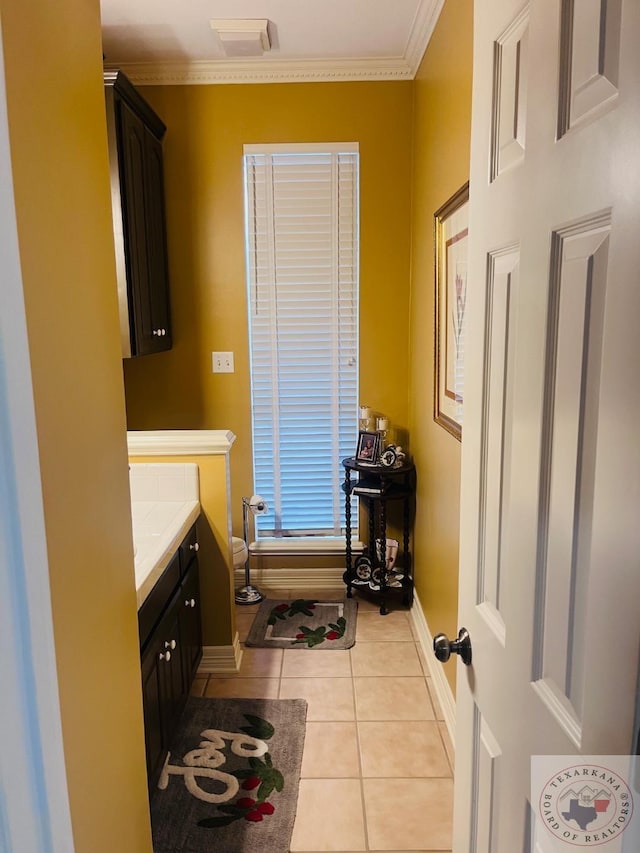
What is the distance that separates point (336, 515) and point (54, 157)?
3011 millimetres

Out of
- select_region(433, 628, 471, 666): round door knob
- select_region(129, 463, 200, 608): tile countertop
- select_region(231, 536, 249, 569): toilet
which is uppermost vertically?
select_region(433, 628, 471, 666): round door knob

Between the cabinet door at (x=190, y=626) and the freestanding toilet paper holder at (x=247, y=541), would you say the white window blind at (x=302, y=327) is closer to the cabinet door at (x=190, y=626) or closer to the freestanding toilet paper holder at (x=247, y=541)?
the freestanding toilet paper holder at (x=247, y=541)

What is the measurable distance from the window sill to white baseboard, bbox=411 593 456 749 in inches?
21.5

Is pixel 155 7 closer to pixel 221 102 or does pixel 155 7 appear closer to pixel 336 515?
pixel 221 102

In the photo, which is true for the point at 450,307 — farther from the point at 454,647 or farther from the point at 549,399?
the point at 549,399

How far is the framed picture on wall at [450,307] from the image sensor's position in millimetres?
2221

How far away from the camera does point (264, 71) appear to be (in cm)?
322

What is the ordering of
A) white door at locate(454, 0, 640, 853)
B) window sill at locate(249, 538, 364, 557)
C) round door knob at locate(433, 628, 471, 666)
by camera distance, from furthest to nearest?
window sill at locate(249, 538, 364, 557)
round door knob at locate(433, 628, 471, 666)
white door at locate(454, 0, 640, 853)

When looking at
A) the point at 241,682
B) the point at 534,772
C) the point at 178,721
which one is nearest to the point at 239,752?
the point at 178,721

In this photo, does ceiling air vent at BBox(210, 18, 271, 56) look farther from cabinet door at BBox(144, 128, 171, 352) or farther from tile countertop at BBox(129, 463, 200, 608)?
tile countertop at BBox(129, 463, 200, 608)

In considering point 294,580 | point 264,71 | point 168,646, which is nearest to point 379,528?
point 294,580

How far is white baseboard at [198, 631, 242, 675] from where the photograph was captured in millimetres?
2760

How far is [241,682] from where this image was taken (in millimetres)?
2707

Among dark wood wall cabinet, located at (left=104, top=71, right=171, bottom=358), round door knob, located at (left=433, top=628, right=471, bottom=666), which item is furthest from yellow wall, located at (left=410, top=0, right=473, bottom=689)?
dark wood wall cabinet, located at (left=104, top=71, right=171, bottom=358)
